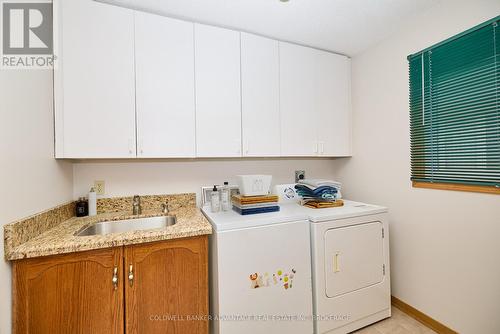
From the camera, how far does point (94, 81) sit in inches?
58.4

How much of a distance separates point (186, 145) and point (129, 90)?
0.54 m

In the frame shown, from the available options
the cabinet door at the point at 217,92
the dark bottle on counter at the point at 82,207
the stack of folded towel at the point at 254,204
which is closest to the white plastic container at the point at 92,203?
the dark bottle on counter at the point at 82,207

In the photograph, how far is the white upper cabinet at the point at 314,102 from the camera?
2035 mm

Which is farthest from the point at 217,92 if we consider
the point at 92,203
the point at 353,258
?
the point at 353,258

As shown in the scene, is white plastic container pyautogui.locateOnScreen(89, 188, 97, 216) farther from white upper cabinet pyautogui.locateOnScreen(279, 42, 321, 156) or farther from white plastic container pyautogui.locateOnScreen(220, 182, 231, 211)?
white upper cabinet pyautogui.locateOnScreen(279, 42, 321, 156)

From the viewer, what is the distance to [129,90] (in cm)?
156

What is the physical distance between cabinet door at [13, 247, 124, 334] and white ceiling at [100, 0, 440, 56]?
1.69 metres

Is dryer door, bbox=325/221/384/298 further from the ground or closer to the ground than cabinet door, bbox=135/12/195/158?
closer to the ground

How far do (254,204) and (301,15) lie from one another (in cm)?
150

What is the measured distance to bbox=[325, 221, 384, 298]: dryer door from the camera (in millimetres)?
1626

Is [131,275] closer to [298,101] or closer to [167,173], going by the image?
[167,173]

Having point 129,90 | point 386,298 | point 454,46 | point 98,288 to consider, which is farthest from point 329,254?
point 129,90

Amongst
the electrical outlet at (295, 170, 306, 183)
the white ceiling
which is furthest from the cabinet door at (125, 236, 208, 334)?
the white ceiling

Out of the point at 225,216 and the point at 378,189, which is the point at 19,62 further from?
the point at 378,189
